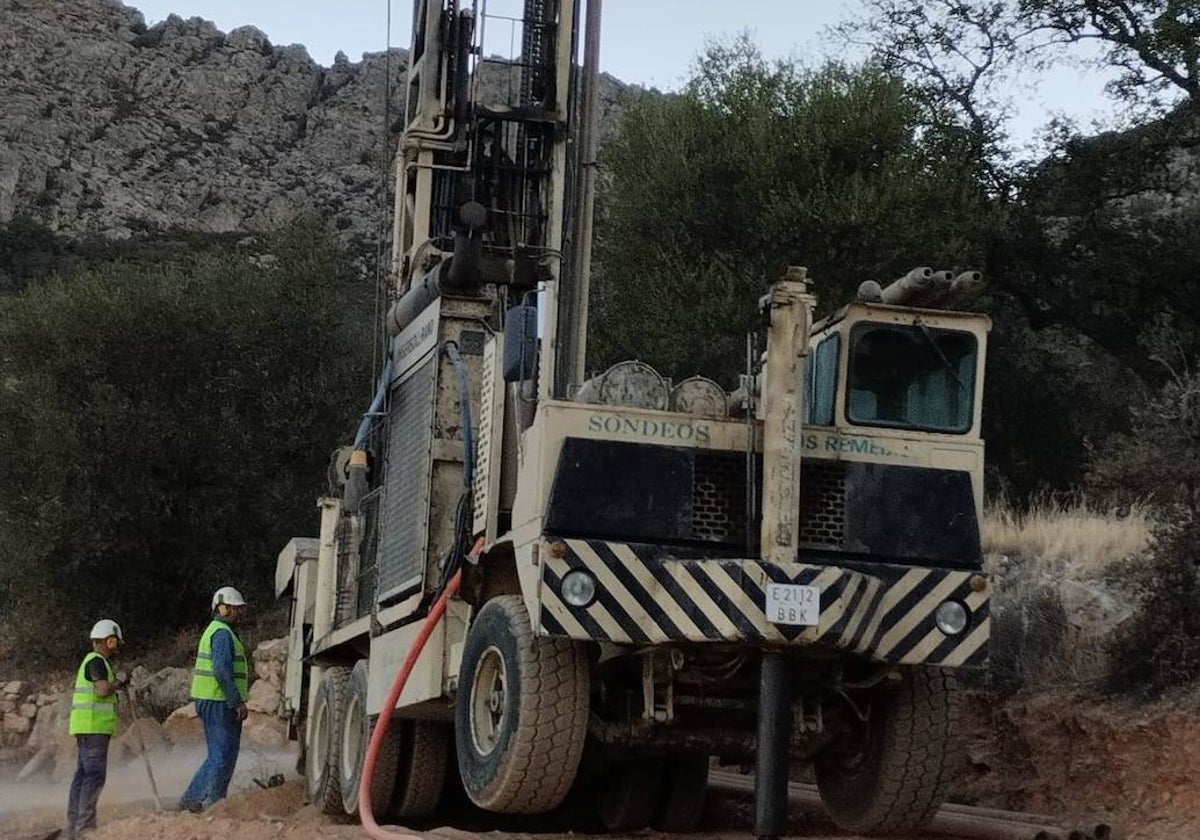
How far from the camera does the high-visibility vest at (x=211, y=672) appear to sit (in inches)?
572

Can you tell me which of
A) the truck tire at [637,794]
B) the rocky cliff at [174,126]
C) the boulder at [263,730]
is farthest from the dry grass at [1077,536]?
the rocky cliff at [174,126]

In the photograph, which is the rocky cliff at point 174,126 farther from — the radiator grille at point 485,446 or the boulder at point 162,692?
the radiator grille at point 485,446

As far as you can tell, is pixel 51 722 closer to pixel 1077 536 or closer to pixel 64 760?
pixel 64 760

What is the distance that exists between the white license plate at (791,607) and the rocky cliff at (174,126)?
46.6 meters

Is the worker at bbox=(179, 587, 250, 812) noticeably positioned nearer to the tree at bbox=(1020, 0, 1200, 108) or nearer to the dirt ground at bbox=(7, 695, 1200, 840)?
the dirt ground at bbox=(7, 695, 1200, 840)

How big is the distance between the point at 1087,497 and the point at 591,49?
9310 millimetres

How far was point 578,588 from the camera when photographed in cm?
867

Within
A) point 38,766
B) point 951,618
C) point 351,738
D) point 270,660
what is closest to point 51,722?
point 38,766

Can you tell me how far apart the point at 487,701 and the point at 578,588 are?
1.12 m

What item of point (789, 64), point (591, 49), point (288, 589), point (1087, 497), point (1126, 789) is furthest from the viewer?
point (789, 64)

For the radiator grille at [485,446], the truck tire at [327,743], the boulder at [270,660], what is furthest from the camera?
the boulder at [270,660]

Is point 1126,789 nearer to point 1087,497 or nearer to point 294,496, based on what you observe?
point 1087,497

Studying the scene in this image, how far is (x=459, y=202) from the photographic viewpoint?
13391mm

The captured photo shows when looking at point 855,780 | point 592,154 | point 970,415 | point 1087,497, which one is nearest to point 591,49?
point 592,154
